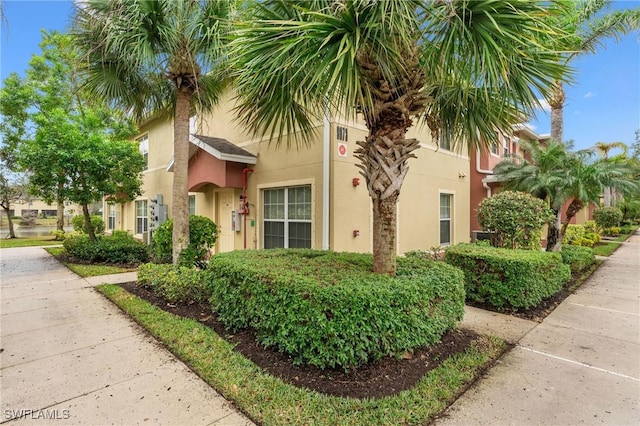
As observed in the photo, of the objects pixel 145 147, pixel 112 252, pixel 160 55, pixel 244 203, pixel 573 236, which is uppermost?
pixel 145 147

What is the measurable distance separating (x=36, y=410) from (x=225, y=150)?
7.27m

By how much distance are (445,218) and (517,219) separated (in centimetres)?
455

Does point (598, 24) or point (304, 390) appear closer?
point (304, 390)

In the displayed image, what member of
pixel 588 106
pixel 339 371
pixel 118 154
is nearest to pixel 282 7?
pixel 339 371

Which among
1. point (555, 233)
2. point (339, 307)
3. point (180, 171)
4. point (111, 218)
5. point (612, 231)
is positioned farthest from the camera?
point (612, 231)

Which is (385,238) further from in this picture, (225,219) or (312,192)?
(225,219)

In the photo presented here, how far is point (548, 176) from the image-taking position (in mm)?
9133

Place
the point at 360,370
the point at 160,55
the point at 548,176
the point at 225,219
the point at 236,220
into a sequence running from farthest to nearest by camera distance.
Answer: the point at 225,219
the point at 236,220
the point at 548,176
the point at 160,55
the point at 360,370

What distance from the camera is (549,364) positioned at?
3.84 meters

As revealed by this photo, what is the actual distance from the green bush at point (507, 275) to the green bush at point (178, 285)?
5146mm

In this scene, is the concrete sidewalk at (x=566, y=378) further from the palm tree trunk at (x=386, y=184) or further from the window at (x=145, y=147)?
the window at (x=145, y=147)

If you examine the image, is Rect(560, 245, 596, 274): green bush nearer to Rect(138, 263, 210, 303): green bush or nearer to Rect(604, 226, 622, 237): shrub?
Rect(138, 263, 210, 303): green bush

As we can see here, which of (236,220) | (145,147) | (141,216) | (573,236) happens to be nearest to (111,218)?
(141,216)

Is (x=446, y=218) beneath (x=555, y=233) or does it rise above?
above
